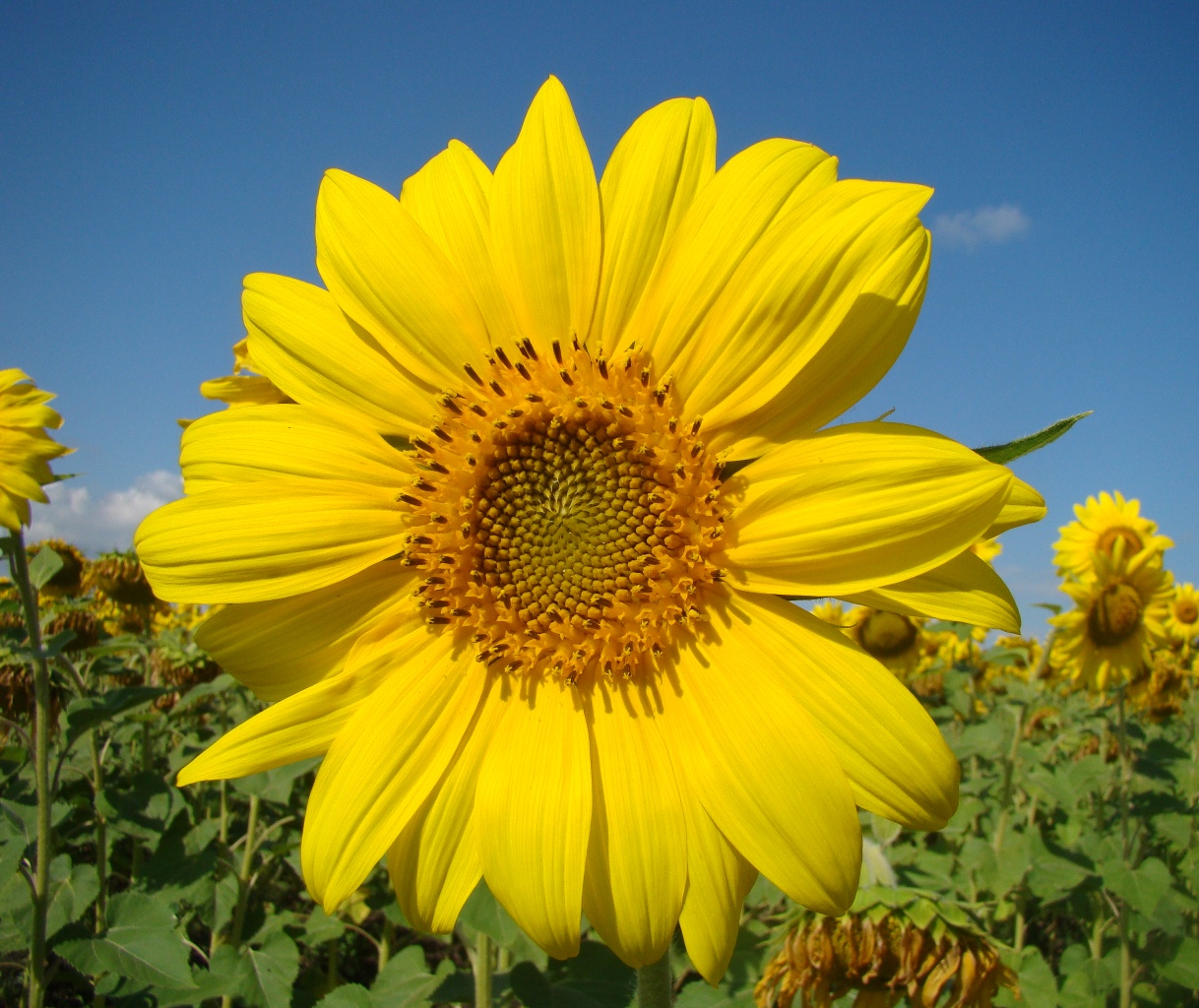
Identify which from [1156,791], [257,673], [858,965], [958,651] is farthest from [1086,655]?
[257,673]

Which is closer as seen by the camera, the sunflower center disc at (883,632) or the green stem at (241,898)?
the green stem at (241,898)

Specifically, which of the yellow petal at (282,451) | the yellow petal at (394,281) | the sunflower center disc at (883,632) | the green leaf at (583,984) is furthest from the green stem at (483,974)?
the sunflower center disc at (883,632)

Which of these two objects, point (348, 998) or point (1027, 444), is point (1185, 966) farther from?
point (1027, 444)

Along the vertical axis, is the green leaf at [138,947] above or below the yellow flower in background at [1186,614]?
below

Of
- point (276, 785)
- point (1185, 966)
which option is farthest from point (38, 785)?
point (1185, 966)

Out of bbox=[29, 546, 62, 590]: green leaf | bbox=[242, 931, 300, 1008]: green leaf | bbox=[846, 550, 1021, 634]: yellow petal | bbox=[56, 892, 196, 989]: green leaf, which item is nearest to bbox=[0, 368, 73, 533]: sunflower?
bbox=[29, 546, 62, 590]: green leaf

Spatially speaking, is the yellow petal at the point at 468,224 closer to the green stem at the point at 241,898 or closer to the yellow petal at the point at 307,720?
the yellow petal at the point at 307,720

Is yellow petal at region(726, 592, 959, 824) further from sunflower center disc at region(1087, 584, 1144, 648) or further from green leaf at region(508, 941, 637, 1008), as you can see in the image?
sunflower center disc at region(1087, 584, 1144, 648)
